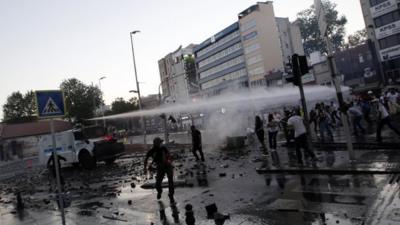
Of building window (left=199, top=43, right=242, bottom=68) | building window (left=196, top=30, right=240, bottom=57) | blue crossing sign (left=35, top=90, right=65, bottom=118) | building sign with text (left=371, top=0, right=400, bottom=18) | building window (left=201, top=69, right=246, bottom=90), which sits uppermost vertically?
Result: building window (left=196, top=30, right=240, bottom=57)

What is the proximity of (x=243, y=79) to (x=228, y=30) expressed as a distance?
1234 cm

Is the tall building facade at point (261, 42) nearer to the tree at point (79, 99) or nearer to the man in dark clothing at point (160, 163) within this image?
the tree at point (79, 99)

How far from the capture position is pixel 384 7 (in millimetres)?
45969

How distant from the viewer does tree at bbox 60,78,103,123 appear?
76.9m

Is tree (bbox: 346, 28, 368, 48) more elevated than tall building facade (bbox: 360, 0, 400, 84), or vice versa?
tree (bbox: 346, 28, 368, 48)

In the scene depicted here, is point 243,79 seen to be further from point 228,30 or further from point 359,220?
point 359,220

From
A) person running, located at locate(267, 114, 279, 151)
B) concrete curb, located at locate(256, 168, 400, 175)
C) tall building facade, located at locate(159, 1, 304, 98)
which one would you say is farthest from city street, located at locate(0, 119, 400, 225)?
tall building facade, located at locate(159, 1, 304, 98)

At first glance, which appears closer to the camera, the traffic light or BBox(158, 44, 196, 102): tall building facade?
the traffic light

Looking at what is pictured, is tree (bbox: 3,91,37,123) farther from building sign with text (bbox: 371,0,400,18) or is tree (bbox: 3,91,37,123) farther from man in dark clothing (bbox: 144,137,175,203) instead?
man in dark clothing (bbox: 144,137,175,203)

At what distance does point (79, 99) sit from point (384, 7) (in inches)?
2375

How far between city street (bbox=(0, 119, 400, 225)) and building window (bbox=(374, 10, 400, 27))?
39.1 metres

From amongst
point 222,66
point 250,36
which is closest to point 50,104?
point 250,36

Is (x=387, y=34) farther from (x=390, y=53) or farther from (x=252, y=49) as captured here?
(x=252, y=49)

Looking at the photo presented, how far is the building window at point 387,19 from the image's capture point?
4484 centimetres
